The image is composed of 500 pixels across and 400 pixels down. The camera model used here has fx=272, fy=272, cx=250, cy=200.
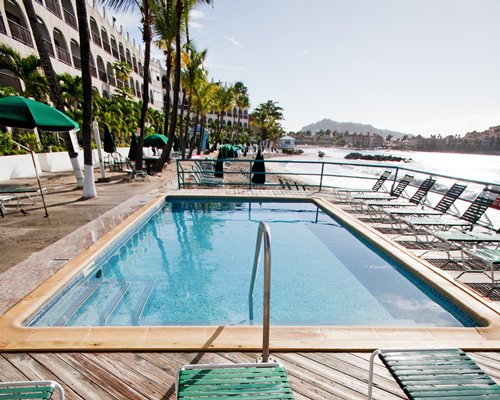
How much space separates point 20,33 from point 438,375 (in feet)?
88.3

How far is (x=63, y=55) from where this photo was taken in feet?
76.4

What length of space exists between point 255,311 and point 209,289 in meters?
1.02

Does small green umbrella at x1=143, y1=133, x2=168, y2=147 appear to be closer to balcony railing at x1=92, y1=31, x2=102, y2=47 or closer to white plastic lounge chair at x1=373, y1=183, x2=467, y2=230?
white plastic lounge chair at x1=373, y1=183, x2=467, y2=230

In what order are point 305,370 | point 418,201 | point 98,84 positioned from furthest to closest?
point 98,84 < point 418,201 < point 305,370

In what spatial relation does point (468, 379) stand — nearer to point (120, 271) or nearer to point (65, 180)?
point (120, 271)

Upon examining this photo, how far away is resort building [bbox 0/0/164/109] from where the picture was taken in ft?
59.3

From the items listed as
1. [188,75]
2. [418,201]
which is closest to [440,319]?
[418,201]

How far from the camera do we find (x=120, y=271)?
518 cm

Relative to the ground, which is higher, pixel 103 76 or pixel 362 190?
pixel 103 76

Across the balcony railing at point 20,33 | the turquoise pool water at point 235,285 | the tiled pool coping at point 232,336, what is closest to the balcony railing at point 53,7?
the balcony railing at point 20,33

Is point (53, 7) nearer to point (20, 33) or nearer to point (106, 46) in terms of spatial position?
point (20, 33)

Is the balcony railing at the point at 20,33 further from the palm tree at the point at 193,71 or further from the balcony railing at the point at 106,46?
the balcony railing at the point at 106,46

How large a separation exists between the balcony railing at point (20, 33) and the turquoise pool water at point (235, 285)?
20.0 m

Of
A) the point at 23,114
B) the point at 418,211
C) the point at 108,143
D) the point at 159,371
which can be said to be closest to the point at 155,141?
the point at 108,143
